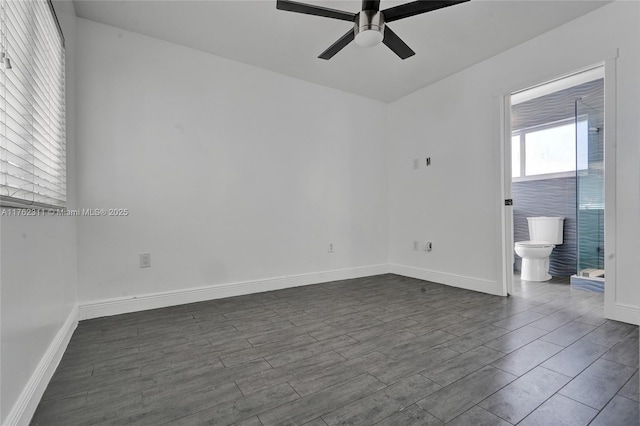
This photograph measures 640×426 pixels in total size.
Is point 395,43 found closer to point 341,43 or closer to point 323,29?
point 341,43

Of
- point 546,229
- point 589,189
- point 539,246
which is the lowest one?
point 539,246

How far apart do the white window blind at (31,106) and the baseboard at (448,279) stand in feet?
11.8

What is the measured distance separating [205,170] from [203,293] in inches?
47.0

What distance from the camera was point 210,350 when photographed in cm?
187

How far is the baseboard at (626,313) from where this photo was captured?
221 cm

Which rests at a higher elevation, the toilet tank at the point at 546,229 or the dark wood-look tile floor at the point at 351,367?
the toilet tank at the point at 546,229

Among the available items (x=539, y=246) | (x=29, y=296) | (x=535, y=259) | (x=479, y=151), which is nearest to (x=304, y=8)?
(x=29, y=296)

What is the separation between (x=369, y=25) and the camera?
6.40 ft

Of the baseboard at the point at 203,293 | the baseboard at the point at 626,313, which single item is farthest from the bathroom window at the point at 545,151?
the baseboard at the point at 203,293

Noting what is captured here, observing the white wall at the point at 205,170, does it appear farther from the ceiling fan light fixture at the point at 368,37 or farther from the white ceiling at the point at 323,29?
the ceiling fan light fixture at the point at 368,37

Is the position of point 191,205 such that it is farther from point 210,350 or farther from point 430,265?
point 430,265

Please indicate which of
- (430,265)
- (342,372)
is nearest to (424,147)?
(430,265)

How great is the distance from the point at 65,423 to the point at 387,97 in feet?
14.1

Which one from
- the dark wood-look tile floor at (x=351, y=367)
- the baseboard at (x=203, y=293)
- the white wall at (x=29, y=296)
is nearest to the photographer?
the white wall at (x=29, y=296)
